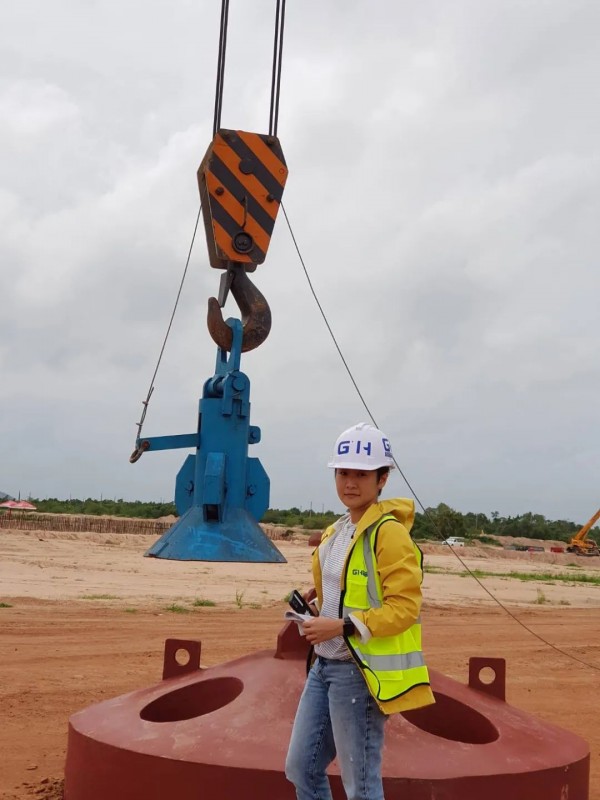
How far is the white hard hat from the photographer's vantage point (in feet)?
8.77

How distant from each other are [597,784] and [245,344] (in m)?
3.10

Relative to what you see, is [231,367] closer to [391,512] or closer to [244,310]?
[244,310]

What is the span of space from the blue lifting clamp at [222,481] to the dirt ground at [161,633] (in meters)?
1.54

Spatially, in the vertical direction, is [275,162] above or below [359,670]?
above

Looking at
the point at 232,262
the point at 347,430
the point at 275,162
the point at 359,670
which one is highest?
the point at 275,162

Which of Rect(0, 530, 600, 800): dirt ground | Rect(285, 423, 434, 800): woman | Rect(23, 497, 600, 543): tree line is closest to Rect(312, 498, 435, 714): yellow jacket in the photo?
Rect(285, 423, 434, 800): woman

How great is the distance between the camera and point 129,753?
11.1ft

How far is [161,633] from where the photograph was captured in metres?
9.84

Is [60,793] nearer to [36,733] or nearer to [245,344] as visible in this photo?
[36,733]

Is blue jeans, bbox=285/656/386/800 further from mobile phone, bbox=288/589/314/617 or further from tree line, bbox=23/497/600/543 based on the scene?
tree line, bbox=23/497/600/543

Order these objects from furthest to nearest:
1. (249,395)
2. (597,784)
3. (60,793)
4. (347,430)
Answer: (597,784)
(60,793)
(249,395)
(347,430)

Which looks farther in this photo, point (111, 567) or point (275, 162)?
point (111, 567)

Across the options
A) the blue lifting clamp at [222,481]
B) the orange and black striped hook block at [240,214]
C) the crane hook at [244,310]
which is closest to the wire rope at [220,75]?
the orange and black striped hook block at [240,214]

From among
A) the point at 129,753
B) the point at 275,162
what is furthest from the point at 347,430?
the point at 275,162
